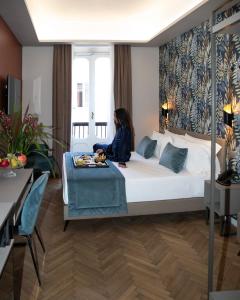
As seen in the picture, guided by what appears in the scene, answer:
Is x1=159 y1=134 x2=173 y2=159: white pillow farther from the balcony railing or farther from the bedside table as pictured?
the balcony railing

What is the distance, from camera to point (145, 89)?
700 cm

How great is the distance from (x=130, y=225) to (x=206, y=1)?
285 cm

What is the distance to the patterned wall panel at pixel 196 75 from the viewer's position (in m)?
4.07

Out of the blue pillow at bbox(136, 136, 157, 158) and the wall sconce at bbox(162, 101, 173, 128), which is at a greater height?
the wall sconce at bbox(162, 101, 173, 128)

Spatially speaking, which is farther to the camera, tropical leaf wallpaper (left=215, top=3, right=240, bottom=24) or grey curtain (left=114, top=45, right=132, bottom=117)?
grey curtain (left=114, top=45, right=132, bottom=117)

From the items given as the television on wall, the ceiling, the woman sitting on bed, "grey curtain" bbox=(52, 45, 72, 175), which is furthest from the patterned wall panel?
the television on wall

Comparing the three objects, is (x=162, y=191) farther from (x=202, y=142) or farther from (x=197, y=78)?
(x=197, y=78)

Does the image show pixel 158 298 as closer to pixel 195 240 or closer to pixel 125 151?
pixel 195 240

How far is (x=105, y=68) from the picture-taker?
6.98 metres

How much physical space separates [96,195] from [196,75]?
258 cm

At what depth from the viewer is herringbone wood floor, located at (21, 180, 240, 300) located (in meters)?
2.56

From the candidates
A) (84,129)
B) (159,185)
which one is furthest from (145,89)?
(159,185)

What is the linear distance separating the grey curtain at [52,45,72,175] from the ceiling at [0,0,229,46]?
423 millimetres

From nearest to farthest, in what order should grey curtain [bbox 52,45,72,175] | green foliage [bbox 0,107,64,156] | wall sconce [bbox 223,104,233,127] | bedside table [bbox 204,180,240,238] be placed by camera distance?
green foliage [bbox 0,107,64,156] → bedside table [bbox 204,180,240,238] → wall sconce [bbox 223,104,233,127] → grey curtain [bbox 52,45,72,175]
